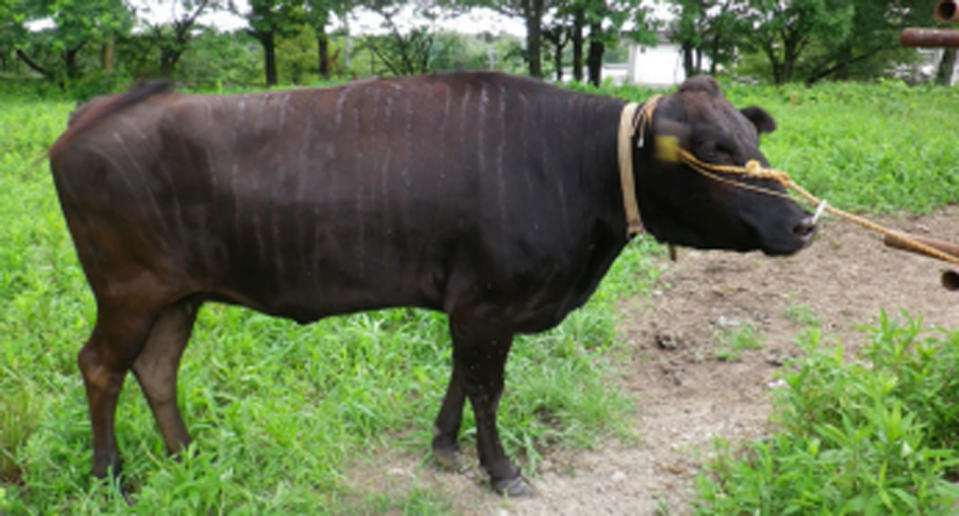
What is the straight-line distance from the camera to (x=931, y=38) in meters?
2.53

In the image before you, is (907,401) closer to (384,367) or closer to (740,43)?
(384,367)

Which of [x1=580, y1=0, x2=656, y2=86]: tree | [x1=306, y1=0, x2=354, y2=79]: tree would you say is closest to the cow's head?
[x1=580, y1=0, x2=656, y2=86]: tree

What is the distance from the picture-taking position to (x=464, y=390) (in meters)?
3.26

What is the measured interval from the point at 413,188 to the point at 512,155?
378 mm

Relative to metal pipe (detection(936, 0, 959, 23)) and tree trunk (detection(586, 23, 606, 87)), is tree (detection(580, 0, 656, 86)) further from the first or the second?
metal pipe (detection(936, 0, 959, 23))

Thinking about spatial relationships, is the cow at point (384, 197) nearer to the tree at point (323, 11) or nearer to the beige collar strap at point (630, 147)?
the beige collar strap at point (630, 147)

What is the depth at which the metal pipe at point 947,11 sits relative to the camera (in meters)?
2.23

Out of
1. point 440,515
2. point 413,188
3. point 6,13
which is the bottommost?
point 440,515

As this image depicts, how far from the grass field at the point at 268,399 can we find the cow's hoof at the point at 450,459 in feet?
0.50

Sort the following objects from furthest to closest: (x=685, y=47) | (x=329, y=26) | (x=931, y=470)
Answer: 1. (x=329, y=26)
2. (x=685, y=47)
3. (x=931, y=470)

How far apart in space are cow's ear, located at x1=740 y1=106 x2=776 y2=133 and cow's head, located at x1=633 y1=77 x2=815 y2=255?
5.3 inches

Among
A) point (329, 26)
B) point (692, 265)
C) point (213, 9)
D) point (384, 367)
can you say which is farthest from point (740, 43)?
point (384, 367)

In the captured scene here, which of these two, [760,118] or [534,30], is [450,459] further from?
[534,30]

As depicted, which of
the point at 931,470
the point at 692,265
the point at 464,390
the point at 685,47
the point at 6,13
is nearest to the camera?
the point at 931,470
